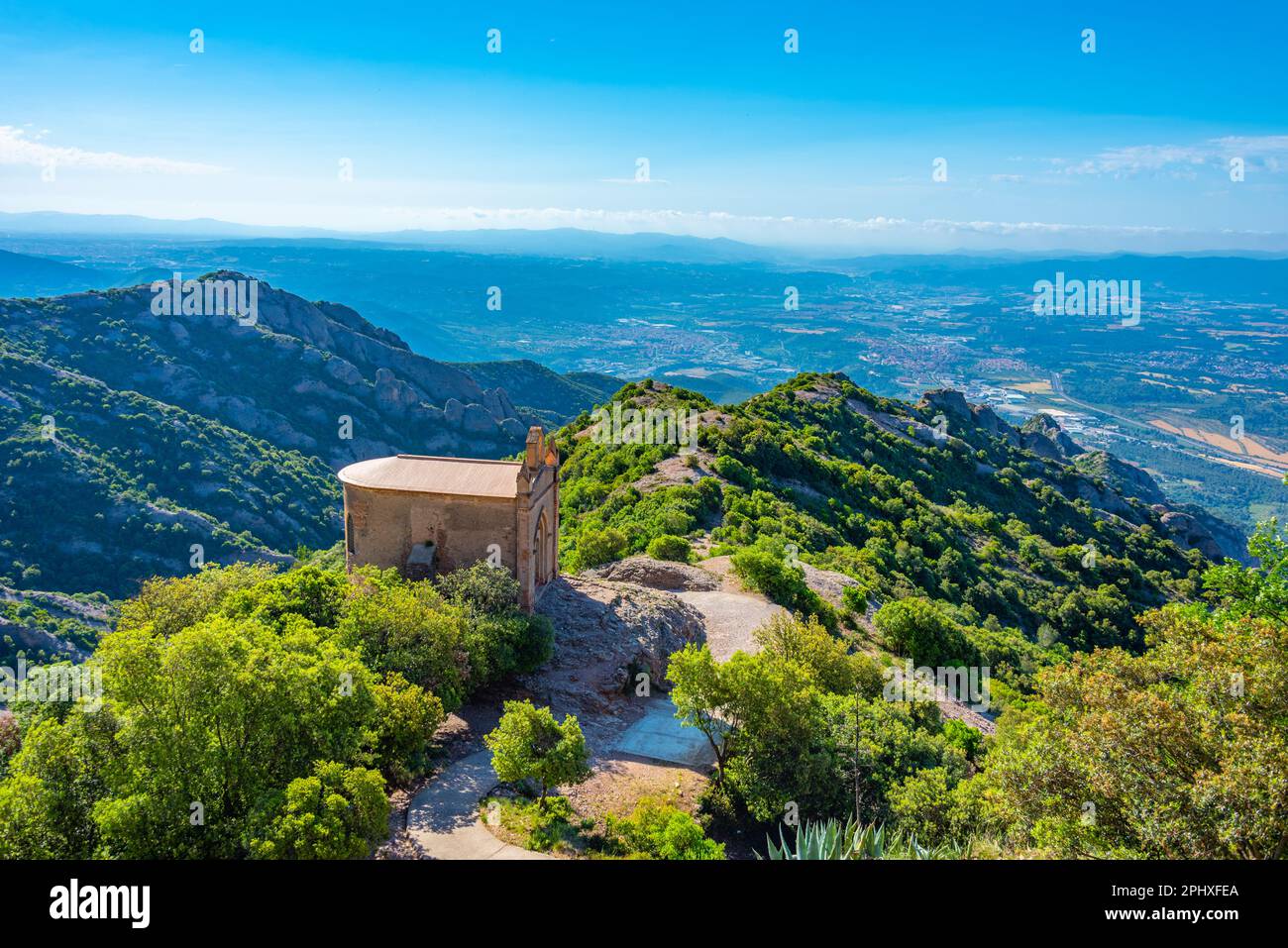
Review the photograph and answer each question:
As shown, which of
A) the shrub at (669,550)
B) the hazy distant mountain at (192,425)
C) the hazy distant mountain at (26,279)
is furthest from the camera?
the hazy distant mountain at (26,279)

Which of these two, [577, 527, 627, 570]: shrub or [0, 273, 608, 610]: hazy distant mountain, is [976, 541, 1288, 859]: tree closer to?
[577, 527, 627, 570]: shrub

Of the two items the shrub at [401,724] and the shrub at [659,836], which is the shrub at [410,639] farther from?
the shrub at [659,836]

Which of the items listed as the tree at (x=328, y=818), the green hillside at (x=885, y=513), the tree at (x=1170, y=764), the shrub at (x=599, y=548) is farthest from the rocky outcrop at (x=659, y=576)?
the tree at (x=1170, y=764)

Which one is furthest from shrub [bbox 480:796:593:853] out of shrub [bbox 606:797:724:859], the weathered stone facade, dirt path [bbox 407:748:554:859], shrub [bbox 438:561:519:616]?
the weathered stone facade

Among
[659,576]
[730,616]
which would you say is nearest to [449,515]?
[659,576]

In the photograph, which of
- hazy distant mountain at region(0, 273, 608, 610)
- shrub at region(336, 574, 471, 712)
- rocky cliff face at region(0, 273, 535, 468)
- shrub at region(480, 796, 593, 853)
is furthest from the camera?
rocky cliff face at region(0, 273, 535, 468)
